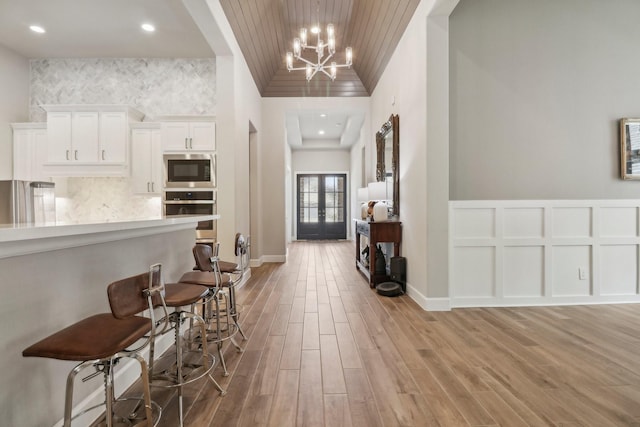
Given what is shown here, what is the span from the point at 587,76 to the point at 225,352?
4830mm

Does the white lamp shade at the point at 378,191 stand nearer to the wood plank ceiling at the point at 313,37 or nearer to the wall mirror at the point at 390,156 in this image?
the wall mirror at the point at 390,156

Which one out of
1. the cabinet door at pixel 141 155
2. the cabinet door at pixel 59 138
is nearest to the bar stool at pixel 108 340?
the cabinet door at pixel 141 155

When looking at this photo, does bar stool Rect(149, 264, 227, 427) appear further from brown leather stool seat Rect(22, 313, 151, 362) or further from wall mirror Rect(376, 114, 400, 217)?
wall mirror Rect(376, 114, 400, 217)

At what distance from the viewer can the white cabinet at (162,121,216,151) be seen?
440 centimetres

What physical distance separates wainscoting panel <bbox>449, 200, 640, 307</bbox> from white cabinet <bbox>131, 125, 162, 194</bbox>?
4.17 meters

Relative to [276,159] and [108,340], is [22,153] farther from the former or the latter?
[108,340]

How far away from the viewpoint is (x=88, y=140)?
4570mm

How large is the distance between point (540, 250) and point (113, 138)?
19.2 feet

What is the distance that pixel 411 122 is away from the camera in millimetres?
3785

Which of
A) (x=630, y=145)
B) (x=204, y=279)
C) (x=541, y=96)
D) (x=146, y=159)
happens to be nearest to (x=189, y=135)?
(x=146, y=159)

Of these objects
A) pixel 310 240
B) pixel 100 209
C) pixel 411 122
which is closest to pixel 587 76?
pixel 411 122

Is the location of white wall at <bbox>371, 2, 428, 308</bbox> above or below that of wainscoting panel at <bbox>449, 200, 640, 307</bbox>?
above

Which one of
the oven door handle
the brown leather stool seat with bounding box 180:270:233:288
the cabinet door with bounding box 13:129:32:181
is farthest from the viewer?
the cabinet door with bounding box 13:129:32:181

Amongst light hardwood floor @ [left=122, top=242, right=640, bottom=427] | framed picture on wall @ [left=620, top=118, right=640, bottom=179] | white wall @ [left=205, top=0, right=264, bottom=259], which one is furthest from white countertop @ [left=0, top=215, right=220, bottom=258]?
framed picture on wall @ [left=620, top=118, right=640, bottom=179]
